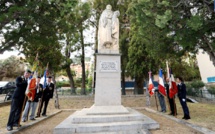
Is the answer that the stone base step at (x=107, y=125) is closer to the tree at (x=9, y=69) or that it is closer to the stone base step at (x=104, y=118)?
the stone base step at (x=104, y=118)

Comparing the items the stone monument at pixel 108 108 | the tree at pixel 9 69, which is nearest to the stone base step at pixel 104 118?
the stone monument at pixel 108 108

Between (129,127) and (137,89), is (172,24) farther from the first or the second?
(137,89)

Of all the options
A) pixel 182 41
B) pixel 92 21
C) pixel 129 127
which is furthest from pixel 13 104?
pixel 92 21

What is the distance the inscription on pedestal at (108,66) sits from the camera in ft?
23.1

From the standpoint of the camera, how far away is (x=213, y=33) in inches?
319

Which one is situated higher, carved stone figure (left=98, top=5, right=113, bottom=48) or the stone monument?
carved stone figure (left=98, top=5, right=113, bottom=48)

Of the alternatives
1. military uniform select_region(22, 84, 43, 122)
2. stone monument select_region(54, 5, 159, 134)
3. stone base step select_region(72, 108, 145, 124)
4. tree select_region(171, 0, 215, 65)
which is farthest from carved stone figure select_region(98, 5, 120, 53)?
military uniform select_region(22, 84, 43, 122)

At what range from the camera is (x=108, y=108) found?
21.5 feet

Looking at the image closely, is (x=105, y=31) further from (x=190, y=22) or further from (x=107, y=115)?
(x=107, y=115)

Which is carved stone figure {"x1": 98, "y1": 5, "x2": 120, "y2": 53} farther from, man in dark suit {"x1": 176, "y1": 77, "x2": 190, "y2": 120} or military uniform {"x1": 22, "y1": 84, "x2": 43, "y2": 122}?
military uniform {"x1": 22, "y1": 84, "x2": 43, "y2": 122}

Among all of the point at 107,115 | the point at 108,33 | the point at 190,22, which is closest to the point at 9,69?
the point at 108,33

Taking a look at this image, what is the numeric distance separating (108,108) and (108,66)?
1.69 m

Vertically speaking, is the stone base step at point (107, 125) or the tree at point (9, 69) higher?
the tree at point (9, 69)

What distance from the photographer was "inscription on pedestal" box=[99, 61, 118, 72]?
7.04 m
